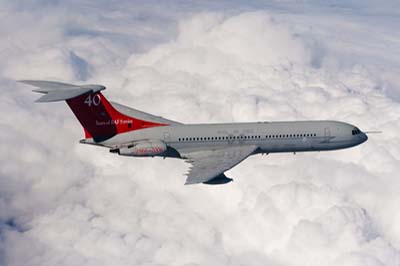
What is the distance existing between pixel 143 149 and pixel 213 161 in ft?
25.1

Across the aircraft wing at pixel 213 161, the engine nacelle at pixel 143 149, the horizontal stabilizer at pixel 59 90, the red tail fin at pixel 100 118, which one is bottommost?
the aircraft wing at pixel 213 161

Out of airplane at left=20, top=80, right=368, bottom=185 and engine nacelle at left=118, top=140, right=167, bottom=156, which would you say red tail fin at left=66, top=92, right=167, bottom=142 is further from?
engine nacelle at left=118, top=140, right=167, bottom=156

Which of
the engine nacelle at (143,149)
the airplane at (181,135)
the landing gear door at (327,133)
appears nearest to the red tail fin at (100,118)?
the airplane at (181,135)

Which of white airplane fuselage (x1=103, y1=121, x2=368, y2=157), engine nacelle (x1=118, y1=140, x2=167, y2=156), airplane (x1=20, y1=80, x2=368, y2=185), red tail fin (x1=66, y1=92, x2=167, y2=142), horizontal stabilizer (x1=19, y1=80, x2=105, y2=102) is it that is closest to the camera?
horizontal stabilizer (x1=19, y1=80, x2=105, y2=102)

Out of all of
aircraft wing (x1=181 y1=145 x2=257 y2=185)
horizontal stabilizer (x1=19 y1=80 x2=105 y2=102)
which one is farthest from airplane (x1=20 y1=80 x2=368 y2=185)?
horizontal stabilizer (x1=19 y1=80 x2=105 y2=102)

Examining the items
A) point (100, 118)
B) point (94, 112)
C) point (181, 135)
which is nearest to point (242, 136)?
point (181, 135)

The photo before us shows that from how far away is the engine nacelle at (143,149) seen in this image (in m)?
43.8

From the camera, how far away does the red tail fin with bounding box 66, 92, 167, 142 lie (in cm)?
4350

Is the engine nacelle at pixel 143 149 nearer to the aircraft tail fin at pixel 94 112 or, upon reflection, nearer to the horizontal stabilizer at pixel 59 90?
the aircraft tail fin at pixel 94 112

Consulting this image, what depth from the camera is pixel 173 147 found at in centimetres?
4566

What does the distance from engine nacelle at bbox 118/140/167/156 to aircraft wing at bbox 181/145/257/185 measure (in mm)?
3084

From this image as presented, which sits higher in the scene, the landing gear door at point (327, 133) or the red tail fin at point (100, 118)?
the red tail fin at point (100, 118)

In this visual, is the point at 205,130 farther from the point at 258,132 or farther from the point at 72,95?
the point at 72,95

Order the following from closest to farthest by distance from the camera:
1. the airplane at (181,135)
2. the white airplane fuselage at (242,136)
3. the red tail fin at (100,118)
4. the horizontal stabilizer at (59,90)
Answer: the horizontal stabilizer at (59,90) < the red tail fin at (100,118) < the airplane at (181,135) < the white airplane fuselage at (242,136)
